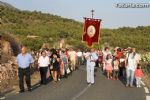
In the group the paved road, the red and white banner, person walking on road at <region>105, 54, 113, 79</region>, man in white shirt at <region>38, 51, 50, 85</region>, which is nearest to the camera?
the paved road

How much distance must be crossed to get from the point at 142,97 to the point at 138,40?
7192 cm

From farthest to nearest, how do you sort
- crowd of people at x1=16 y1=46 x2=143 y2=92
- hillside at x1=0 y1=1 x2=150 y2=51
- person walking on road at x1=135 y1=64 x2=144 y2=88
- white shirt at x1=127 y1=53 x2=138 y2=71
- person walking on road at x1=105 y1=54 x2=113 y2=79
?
hillside at x1=0 y1=1 x2=150 y2=51, person walking on road at x1=105 y1=54 x2=113 y2=79, white shirt at x1=127 y1=53 x2=138 y2=71, person walking on road at x1=135 y1=64 x2=144 y2=88, crowd of people at x1=16 y1=46 x2=143 y2=92

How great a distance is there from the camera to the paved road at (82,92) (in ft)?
58.4

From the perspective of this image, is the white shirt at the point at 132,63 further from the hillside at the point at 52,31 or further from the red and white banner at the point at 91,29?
the hillside at the point at 52,31

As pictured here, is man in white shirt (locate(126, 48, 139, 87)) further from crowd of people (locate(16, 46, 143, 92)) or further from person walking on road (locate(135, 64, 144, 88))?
person walking on road (locate(135, 64, 144, 88))

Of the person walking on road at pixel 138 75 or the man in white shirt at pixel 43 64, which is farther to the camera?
the man in white shirt at pixel 43 64

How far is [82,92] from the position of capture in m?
19.8

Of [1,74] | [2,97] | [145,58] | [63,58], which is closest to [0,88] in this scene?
[1,74]

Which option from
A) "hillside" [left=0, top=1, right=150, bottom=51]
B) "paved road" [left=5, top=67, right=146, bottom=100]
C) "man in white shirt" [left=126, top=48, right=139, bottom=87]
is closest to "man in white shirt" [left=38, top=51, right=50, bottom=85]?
"paved road" [left=5, top=67, right=146, bottom=100]

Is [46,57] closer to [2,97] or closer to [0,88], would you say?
[0,88]

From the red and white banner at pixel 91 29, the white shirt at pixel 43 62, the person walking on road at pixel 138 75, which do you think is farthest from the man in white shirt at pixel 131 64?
the red and white banner at pixel 91 29

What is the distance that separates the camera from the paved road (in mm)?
17812

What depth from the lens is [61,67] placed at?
26.7m

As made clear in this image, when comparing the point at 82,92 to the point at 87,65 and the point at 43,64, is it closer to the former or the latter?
the point at 43,64
